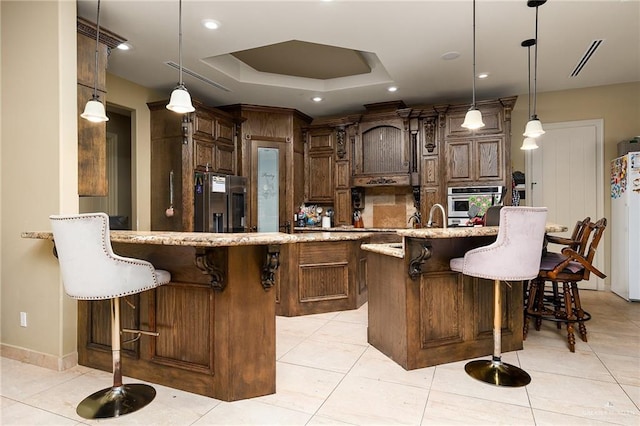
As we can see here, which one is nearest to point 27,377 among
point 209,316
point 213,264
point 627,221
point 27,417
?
point 27,417

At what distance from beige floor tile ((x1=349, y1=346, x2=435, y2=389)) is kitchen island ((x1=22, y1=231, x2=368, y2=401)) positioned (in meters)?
0.68

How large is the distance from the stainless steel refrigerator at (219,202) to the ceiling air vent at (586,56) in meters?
4.25

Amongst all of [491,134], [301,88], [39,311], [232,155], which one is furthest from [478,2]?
[39,311]

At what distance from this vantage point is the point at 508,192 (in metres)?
4.70

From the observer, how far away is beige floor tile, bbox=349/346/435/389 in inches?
92.9

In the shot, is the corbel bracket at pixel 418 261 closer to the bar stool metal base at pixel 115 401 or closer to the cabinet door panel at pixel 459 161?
the bar stool metal base at pixel 115 401

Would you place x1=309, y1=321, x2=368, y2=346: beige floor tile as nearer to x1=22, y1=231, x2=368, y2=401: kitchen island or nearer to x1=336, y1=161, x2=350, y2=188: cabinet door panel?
x1=22, y1=231, x2=368, y2=401: kitchen island

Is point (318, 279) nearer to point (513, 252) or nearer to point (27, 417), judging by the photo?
point (513, 252)

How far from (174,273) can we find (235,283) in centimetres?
45

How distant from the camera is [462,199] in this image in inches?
191

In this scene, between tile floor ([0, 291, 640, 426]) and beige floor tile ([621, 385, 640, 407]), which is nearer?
tile floor ([0, 291, 640, 426])

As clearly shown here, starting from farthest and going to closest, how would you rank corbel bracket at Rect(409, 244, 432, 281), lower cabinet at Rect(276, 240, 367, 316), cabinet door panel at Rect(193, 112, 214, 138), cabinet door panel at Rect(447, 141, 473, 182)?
cabinet door panel at Rect(447, 141, 473, 182) < cabinet door panel at Rect(193, 112, 214, 138) < lower cabinet at Rect(276, 240, 367, 316) < corbel bracket at Rect(409, 244, 432, 281)

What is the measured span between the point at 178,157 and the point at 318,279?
2.28 metres

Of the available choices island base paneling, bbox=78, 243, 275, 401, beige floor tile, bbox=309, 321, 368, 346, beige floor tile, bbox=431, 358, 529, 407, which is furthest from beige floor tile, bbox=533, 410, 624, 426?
island base paneling, bbox=78, 243, 275, 401
